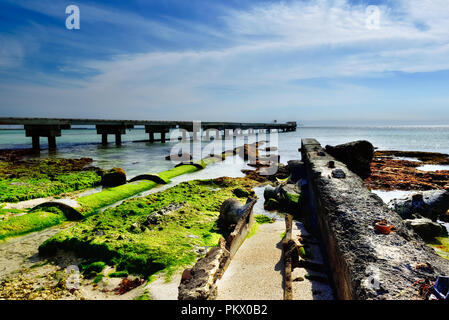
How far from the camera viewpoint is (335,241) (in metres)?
3.22

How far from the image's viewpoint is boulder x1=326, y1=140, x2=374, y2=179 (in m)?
10.4

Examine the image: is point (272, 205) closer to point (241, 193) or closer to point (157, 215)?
point (241, 193)

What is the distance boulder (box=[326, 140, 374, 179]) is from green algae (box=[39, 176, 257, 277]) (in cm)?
573

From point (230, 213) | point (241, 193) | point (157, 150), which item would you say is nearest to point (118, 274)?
point (230, 213)

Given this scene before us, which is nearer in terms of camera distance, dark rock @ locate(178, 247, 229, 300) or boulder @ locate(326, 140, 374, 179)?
dark rock @ locate(178, 247, 229, 300)

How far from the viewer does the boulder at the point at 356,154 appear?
10.4 meters

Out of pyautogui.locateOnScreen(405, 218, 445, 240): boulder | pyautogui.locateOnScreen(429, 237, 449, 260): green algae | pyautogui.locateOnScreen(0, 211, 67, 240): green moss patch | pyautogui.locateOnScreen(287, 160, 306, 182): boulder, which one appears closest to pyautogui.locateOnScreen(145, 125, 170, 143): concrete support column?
pyautogui.locateOnScreen(287, 160, 306, 182): boulder

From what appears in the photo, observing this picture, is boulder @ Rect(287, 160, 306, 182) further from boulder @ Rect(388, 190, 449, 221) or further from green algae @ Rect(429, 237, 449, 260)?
green algae @ Rect(429, 237, 449, 260)

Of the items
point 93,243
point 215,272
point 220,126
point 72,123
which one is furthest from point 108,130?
point 215,272

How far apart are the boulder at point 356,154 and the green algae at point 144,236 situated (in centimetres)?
573

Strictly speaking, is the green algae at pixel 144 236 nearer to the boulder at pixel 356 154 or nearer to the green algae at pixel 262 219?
the green algae at pixel 262 219

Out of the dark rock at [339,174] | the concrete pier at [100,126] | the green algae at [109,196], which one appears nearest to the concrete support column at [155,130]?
the concrete pier at [100,126]

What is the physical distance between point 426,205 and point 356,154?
15.0 ft
